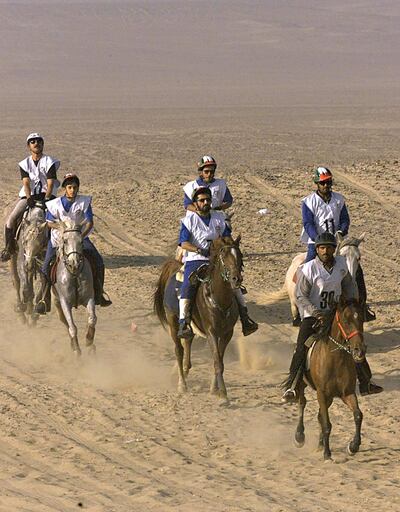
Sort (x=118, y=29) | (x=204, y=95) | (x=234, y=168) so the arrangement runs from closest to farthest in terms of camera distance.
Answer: (x=234, y=168), (x=204, y=95), (x=118, y=29)

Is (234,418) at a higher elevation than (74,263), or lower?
lower

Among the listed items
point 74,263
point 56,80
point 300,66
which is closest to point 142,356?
point 74,263

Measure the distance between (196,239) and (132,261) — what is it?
302 inches

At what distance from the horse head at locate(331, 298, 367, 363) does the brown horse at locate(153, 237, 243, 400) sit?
7.79 feet

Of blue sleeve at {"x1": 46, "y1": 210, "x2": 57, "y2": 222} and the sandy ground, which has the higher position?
blue sleeve at {"x1": 46, "y1": 210, "x2": 57, "y2": 222}

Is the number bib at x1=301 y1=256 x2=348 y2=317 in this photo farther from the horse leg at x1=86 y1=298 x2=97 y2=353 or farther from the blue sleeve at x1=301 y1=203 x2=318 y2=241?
the horse leg at x1=86 y1=298 x2=97 y2=353

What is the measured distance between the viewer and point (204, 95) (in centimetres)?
6512

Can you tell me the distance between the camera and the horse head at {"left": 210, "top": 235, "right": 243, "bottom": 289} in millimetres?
14297

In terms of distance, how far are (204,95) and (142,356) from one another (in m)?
49.1

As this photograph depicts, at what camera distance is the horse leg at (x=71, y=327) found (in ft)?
54.9

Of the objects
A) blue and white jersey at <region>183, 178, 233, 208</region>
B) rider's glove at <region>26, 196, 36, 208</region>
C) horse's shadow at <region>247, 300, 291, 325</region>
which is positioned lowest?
horse's shadow at <region>247, 300, 291, 325</region>

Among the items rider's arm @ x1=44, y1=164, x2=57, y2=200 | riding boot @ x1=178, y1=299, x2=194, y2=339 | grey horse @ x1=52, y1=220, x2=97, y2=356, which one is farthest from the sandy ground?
rider's arm @ x1=44, y1=164, x2=57, y2=200

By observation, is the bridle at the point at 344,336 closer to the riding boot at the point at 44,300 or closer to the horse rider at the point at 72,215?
the horse rider at the point at 72,215

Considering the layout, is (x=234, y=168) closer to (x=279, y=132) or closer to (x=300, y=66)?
(x=279, y=132)
